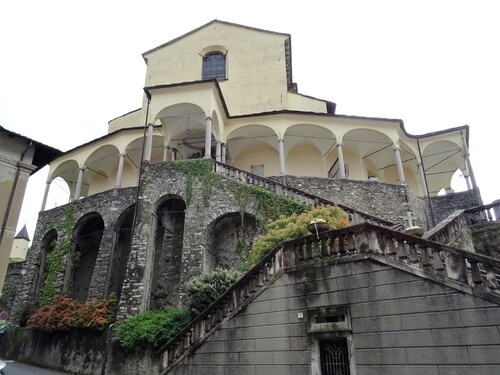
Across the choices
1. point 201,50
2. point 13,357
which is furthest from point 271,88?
point 13,357

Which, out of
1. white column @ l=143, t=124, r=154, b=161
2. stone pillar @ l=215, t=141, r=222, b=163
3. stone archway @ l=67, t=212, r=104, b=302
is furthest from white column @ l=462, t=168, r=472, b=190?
stone archway @ l=67, t=212, r=104, b=302

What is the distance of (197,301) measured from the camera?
11.5 m

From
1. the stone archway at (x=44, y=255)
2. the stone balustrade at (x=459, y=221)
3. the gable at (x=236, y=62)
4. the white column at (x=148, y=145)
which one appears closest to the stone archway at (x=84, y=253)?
the stone archway at (x=44, y=255)

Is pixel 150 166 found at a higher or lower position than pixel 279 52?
lower

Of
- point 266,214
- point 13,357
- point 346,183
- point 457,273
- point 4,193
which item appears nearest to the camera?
point 457,273

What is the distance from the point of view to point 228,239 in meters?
15.6

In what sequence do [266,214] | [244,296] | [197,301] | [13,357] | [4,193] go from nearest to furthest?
[4,193]
[244,296]
[197,301]
[266,214]
[13,357]

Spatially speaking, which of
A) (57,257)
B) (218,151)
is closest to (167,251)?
(218,151)

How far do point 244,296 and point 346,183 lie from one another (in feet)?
35.9

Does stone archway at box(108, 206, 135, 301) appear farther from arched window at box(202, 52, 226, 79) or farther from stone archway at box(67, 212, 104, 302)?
arched window at box(202, 52, 226, 79)

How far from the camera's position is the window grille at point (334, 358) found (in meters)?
7.41

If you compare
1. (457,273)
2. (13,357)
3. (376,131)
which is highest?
(376,131)

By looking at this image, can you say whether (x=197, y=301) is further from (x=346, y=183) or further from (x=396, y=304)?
(x=346, y=183)

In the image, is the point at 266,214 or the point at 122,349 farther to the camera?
the point at 266,214
